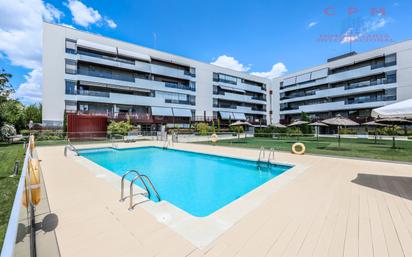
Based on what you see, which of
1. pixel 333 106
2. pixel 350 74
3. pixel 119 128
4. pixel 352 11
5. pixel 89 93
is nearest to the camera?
pixel 352 11

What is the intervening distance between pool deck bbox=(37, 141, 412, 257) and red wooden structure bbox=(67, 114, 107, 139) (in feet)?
60.2

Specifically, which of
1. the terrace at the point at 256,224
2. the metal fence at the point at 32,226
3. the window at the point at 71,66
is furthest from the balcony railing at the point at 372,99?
the window at the point at 71,66

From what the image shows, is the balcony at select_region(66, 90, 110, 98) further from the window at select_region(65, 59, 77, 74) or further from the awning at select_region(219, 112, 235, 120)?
the awning at select_region(219, 112, 235, 120)

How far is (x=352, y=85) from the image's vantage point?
35.9 metres

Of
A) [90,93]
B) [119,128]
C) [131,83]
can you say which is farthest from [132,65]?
[119,128]

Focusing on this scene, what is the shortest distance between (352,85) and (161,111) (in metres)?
38.2

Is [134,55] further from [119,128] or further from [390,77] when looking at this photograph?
[390,77]

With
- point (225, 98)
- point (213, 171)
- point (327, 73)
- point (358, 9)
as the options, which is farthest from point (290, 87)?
point (213, 171)

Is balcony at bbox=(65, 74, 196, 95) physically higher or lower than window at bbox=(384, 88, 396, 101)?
higher

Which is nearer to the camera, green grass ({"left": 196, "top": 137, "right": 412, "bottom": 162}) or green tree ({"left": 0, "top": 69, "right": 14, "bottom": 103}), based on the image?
green grass ({"left": 196, "top": 137, "right": 412, "bottom": 162})

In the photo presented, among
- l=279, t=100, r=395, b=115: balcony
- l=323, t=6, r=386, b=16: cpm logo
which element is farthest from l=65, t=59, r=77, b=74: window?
l=279, t=100, r=395, b=115: balcony

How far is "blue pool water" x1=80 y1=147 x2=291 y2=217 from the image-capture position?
6.06m

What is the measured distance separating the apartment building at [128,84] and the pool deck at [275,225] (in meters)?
25.8

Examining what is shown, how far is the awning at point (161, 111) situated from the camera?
32188 mm
